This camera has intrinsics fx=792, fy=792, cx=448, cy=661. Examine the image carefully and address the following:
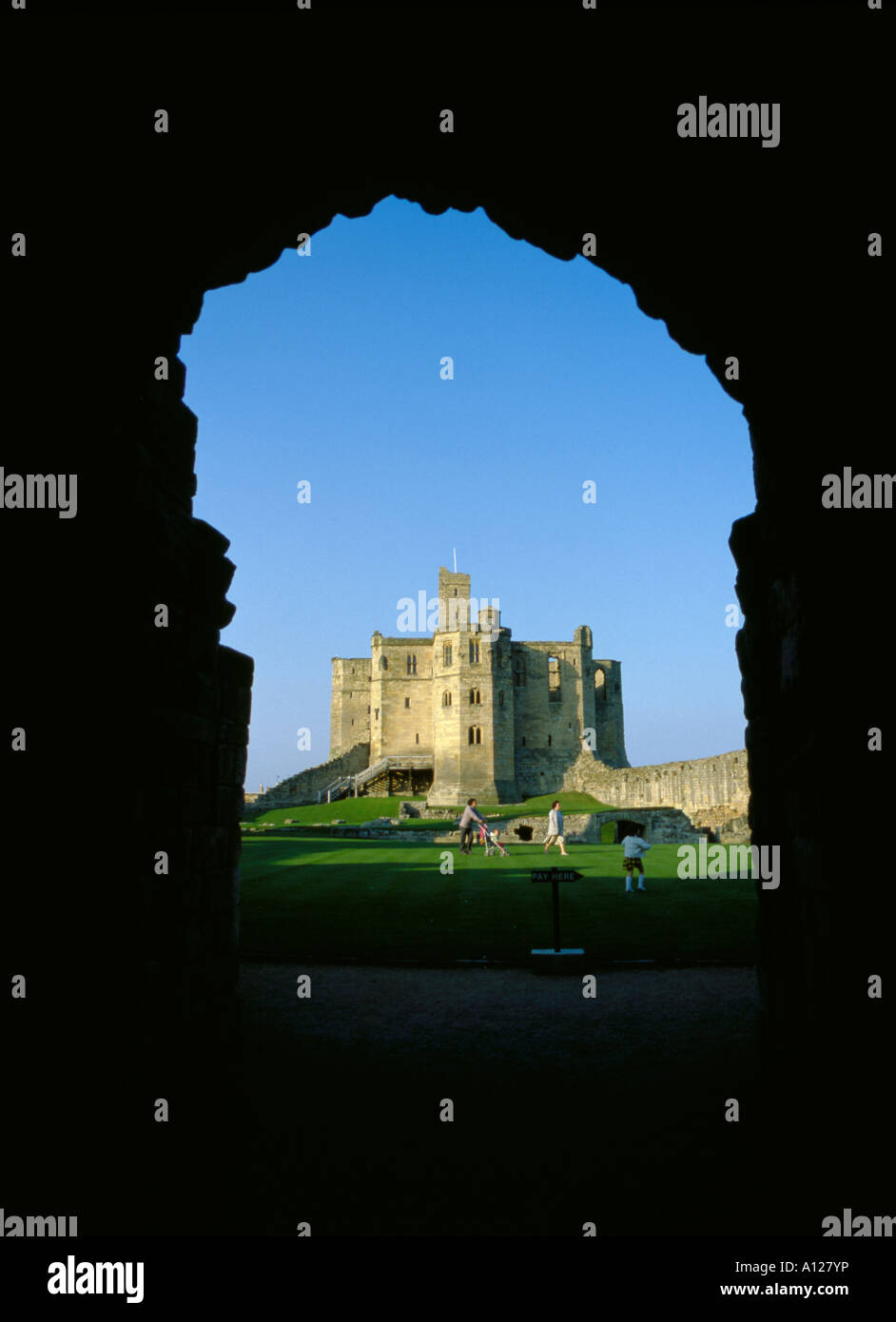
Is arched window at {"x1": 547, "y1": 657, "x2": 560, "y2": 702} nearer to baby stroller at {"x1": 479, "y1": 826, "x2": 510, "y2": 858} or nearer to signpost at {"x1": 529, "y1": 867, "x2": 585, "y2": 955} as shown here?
baby stroller at {"x1": 479, "y1": 826, "x2": 510, "y2": 858}

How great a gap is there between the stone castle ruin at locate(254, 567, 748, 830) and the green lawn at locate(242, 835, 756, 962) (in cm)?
3254

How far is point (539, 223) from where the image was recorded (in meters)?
4.53

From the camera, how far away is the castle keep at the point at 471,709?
55.1 meters

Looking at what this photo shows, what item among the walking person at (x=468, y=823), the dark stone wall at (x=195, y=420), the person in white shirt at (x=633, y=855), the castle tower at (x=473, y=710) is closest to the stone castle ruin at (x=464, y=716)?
the castle tower at (x=473, y=710)

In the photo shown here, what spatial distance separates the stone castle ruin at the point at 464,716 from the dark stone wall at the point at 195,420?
43368 millimetres

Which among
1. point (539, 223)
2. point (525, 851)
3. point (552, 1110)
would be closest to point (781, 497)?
point (539, 223)

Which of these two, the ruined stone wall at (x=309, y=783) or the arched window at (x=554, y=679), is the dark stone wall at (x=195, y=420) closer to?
the ruined stone wall at (x=309, y=783)

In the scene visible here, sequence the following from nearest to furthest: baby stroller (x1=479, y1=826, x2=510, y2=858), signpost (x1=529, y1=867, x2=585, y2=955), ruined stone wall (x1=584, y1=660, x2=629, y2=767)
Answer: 1. signpost (x1=529, y1=867, x2=585, y2=955)
2. baby stroller (x1=479, y1=826, x2=510, y2=858)
3. ruined stone wall (x1=584, y1=660, x2=629, y2=767)

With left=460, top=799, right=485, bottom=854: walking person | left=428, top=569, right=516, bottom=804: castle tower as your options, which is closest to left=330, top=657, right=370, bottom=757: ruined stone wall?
left=428, top=569, right=516, bottom=804: castle tower

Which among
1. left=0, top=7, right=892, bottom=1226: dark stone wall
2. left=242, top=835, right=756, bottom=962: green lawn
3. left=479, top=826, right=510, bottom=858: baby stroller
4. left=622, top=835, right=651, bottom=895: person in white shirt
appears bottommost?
left=479, top=826, right=510, bottom=858: baby stroller

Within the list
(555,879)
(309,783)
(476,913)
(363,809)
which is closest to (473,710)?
(309,783)

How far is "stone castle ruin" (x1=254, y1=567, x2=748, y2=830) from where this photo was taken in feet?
180

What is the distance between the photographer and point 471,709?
5550 cm
